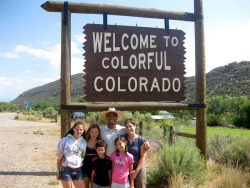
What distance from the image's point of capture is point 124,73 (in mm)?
4504

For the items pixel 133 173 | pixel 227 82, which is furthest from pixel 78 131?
pixel 227 82

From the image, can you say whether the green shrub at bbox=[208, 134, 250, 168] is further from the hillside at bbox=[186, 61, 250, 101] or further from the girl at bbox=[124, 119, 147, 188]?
the hillside at bbox=[186, 61, 250, 101]

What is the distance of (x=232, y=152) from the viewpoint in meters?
5.98

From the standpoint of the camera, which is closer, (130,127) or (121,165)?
(121,165)

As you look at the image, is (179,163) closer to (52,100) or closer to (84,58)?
(84,58)

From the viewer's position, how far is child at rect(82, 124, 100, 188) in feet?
10.9

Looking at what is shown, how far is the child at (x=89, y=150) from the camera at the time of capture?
332 centimetres

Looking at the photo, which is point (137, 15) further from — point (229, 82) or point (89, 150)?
point (229, 82)

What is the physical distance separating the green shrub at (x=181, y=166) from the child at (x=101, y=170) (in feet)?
5.53

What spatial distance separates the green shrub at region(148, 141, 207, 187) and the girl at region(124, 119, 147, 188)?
4.10 feet

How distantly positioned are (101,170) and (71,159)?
18.7 inches

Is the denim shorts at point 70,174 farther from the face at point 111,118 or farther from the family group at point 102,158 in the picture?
the face at point 111,118

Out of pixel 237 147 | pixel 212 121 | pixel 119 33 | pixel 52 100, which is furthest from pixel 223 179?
pixel 52 100

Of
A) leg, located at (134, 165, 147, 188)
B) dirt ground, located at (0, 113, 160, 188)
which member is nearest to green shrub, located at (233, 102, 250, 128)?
dirt ground, located at (0, 113, 160, 188)
